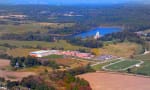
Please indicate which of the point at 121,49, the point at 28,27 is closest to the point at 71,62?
the point at 121,49

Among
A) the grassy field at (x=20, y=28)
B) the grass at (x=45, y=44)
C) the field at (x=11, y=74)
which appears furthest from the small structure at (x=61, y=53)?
the grassy field at (x=20, y=28)

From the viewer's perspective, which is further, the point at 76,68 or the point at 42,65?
the point at 42,65

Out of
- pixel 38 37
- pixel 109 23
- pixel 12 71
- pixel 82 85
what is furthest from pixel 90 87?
pixel 109 23

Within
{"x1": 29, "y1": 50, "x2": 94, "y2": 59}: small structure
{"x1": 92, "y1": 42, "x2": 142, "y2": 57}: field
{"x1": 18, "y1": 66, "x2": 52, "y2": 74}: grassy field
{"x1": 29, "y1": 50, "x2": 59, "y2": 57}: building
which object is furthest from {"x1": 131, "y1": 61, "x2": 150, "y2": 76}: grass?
{"x1": 29, "y1": 50, "x2": 59, "y2": 57}: building

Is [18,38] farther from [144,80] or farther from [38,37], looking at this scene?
[144,80]

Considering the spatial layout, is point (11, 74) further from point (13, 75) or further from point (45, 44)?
point (45, 44)
